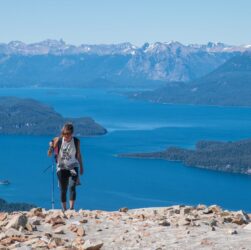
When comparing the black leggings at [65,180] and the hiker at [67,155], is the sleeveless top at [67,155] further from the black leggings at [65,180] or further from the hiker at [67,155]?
the black leggings at [65,180]

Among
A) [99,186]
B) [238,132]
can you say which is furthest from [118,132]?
[99,186]

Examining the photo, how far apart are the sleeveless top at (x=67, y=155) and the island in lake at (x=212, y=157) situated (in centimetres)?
10348

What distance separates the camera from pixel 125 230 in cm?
923

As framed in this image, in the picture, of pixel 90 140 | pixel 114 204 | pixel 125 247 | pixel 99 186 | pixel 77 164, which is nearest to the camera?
pixel 125 247

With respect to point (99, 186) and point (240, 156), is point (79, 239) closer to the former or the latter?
point (99, 186)

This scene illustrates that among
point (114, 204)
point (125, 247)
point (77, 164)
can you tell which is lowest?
point (114, 204)

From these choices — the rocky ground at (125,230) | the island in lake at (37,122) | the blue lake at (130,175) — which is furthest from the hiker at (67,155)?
the island in lake at (37,122)

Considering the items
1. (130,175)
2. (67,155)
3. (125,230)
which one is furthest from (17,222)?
(130,175)

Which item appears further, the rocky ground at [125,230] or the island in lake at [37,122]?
the island in lake at [37,122]

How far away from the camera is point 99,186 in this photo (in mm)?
85375

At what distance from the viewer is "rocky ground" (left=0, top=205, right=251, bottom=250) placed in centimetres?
830

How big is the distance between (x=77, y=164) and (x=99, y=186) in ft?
245

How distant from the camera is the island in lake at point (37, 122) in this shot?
525ft

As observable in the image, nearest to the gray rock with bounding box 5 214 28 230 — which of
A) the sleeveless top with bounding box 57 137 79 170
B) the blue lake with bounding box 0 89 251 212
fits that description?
the sleeveless top with bounding box 57 137 79 170
